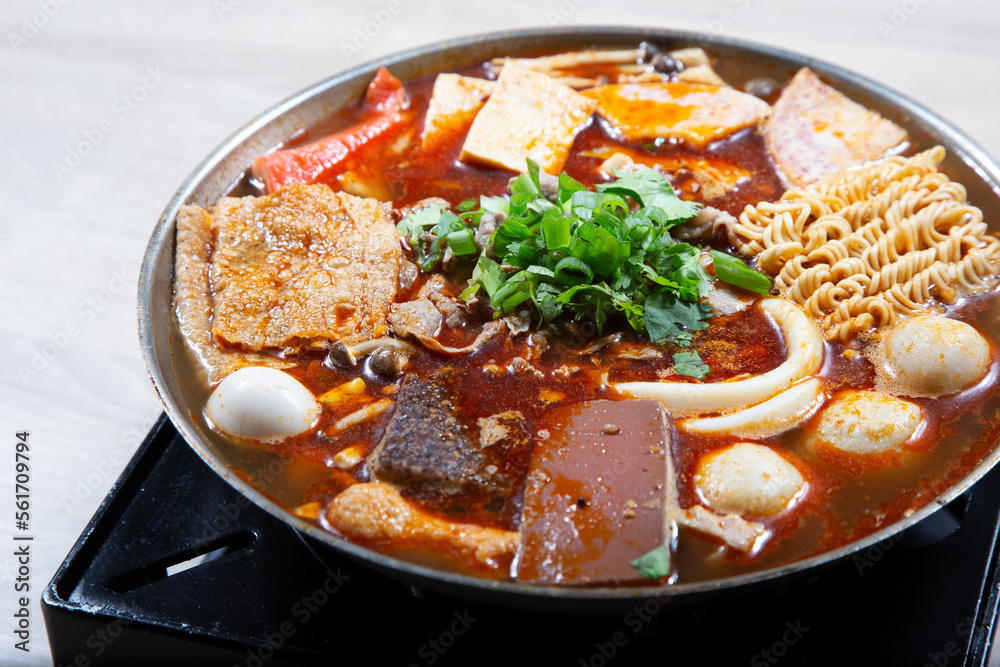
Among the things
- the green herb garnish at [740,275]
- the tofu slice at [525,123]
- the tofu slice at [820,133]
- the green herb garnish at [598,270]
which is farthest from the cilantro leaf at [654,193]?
the tofu slice at [820,133]

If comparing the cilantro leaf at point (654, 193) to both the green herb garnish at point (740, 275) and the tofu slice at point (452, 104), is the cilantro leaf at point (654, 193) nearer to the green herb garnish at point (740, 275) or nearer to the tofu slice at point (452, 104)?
the green herb garnish at point (740, 275)

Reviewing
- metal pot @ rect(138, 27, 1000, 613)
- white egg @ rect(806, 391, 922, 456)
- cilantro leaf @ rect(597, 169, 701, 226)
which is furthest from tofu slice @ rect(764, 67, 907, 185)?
white egg @ rect(806, 391, 922, 456)

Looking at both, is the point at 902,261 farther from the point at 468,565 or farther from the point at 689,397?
the point at 468,565

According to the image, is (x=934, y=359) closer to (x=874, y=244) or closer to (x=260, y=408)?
(x=874, y=244)

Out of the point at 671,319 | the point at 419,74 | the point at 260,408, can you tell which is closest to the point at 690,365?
the point at 671,319

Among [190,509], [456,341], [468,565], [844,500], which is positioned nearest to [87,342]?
[190,509]

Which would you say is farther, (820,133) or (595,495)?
(820,133)

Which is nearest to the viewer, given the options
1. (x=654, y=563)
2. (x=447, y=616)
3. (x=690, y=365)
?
(x=654, y=563)
